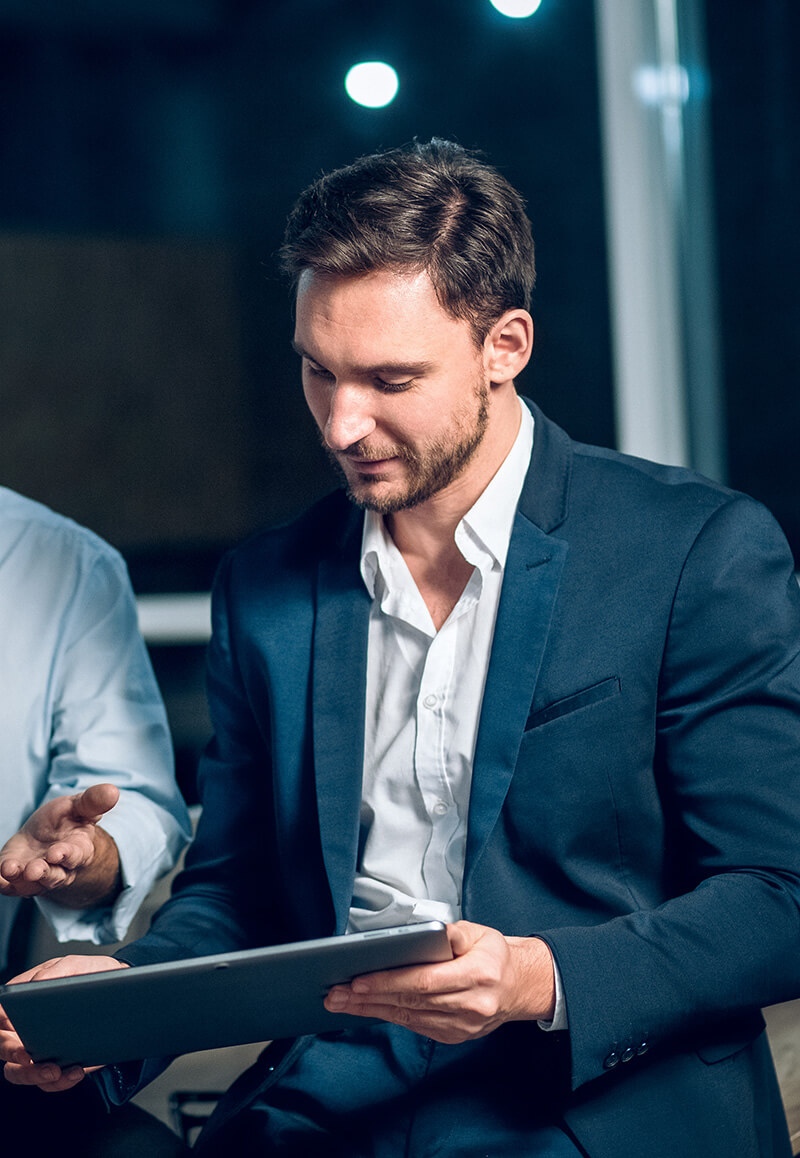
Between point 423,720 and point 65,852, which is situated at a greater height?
point 423,720

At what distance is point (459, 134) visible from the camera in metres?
2.47

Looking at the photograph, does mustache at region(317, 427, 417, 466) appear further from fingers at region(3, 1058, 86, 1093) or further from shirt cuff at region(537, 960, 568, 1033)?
fingers at region(3, 1058, 86, 1093)

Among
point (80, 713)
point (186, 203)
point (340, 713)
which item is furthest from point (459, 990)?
point (186, 203)

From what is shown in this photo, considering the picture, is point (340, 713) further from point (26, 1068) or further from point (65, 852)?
point (26, 1068)

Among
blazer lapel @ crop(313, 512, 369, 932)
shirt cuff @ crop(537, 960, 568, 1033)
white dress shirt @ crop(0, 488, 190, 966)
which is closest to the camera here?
shirt cuff @ crop(537, 960, 568, 1033)

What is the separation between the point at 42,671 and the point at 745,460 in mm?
1722

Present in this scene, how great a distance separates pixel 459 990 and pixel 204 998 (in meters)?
0.23

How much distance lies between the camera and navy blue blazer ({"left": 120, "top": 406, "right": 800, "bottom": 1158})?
3.65 feet

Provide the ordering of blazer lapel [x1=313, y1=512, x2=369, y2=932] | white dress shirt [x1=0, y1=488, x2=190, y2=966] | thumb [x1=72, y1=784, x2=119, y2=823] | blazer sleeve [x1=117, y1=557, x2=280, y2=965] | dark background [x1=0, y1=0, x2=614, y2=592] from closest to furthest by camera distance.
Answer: thumb [x1=72, y1=784, x2=119, y2=823] < blazer lapel [x1=313, y1=512, x2=369, y2=932] < blazer sleeve [x1=117, y1=557, x2=280, y2=965] < white dress shirt [x1=0, y1=488, x2=190, y2=966] < dark background [x1=0, y1=0, x2=614, y2=592]

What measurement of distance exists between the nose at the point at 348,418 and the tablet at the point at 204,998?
609 mm

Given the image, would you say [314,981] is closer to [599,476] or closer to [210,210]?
[599,476]

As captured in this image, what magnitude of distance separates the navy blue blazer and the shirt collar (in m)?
0.03

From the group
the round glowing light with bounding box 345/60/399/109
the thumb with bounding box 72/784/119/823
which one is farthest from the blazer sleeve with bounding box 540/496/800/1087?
the round glowing light with bounding box 345/60/399/109

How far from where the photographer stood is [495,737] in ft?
4.04
